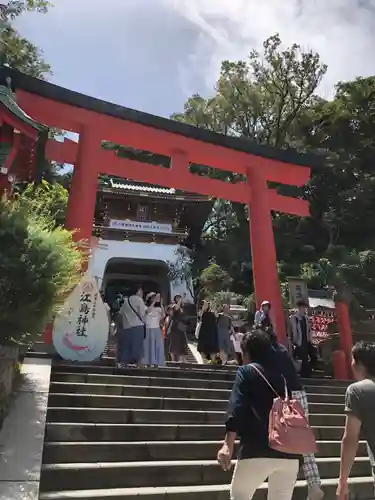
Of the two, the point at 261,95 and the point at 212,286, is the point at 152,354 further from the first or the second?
the point at 261,95

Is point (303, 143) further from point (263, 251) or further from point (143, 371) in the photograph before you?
point (143, 371)

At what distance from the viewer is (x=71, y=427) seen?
4355 millimetres

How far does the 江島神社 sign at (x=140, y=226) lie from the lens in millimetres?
20719

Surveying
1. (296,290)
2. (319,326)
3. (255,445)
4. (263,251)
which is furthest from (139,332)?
(296,290)

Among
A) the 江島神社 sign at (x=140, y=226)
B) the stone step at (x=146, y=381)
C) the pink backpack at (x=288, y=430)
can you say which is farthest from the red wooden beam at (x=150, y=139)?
the 江島神社 sign at (x=140, y=226)

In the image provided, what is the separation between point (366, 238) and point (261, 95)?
9.71 m

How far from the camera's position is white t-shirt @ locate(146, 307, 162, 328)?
783 cm

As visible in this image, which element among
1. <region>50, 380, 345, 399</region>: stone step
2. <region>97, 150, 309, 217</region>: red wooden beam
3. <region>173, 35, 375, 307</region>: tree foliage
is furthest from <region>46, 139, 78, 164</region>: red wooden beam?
<region>173, 35, 375, 307</region>: tree foliage

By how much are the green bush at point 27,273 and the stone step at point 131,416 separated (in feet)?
2.81

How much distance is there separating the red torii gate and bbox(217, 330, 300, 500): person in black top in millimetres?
6324

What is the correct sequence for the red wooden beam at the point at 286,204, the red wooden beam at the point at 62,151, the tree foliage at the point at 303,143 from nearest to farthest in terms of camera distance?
1. the red wooden beam at the point at 62,151
2. the red wooden beam at the point at 286,204
3. the tree foliage at the point at 303,143

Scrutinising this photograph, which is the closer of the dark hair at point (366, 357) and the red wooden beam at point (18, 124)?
the dark hair at point (366, 357)

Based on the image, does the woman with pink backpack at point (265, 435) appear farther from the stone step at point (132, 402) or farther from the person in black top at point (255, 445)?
the stone step at point (132, 402)

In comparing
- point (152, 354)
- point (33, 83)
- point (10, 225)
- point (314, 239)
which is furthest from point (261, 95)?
point (10, 225)
